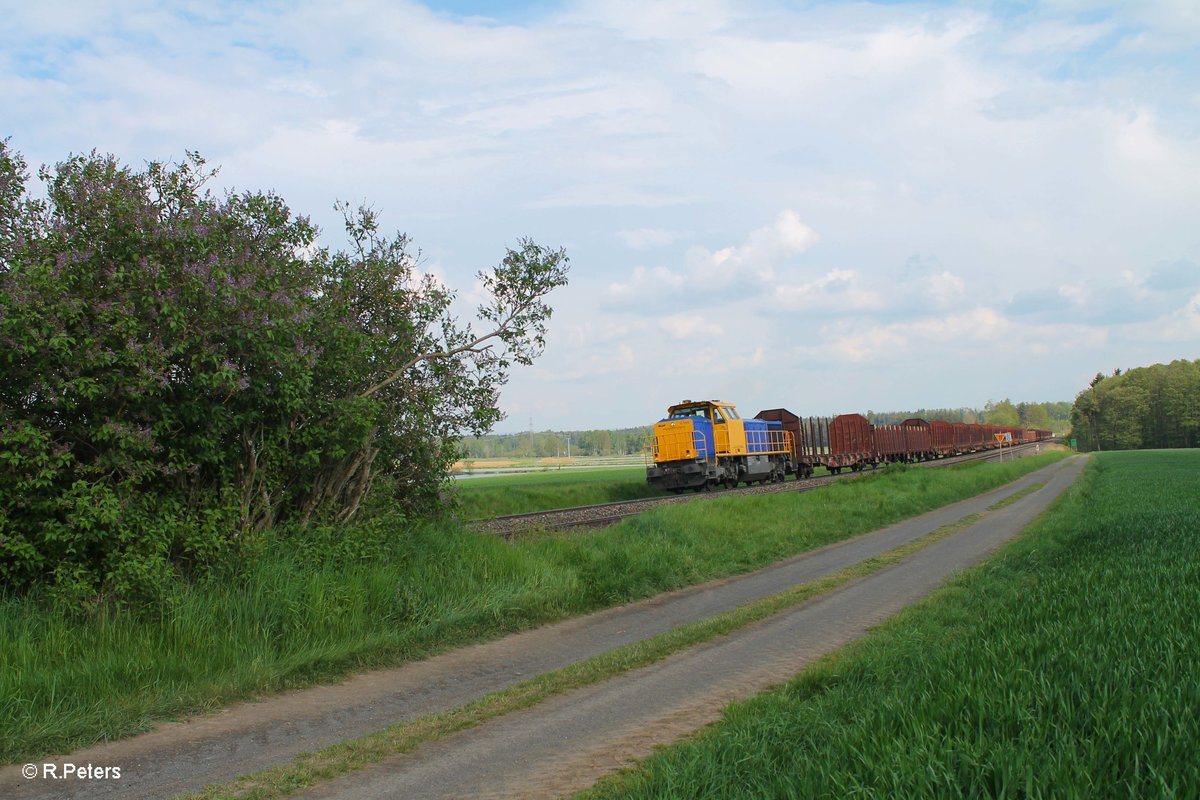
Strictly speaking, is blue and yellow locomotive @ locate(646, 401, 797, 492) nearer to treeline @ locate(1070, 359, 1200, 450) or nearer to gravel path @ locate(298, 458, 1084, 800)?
gravel path @ locate(298, 458, 1084, 800)

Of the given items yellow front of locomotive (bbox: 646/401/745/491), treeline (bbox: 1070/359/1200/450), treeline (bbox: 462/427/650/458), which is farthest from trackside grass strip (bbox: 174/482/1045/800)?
treeline (bbox: 462/427/650/458)

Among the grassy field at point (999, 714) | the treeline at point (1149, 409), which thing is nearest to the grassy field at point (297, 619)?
the grassy field at point (999, 714)

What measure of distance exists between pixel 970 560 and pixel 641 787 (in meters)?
12.4

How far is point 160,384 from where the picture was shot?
8.34 meters

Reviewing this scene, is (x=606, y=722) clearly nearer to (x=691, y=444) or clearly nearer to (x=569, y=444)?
(x=691, y=444)

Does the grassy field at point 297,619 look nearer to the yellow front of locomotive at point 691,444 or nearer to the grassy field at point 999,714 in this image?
the grassy field at point 999,714

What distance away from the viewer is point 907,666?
22.3 feet

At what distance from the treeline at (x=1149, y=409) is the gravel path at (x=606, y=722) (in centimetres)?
14261

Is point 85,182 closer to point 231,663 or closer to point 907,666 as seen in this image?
point 231,663

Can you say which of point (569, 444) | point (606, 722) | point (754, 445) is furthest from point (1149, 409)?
point (606, 722)

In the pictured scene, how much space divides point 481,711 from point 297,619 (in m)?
2.86

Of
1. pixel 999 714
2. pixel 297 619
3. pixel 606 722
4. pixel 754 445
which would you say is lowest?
pixel 606 722

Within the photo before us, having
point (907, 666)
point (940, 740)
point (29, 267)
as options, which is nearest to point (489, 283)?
point (29, 267)

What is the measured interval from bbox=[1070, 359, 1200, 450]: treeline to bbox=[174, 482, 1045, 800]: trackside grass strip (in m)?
142
